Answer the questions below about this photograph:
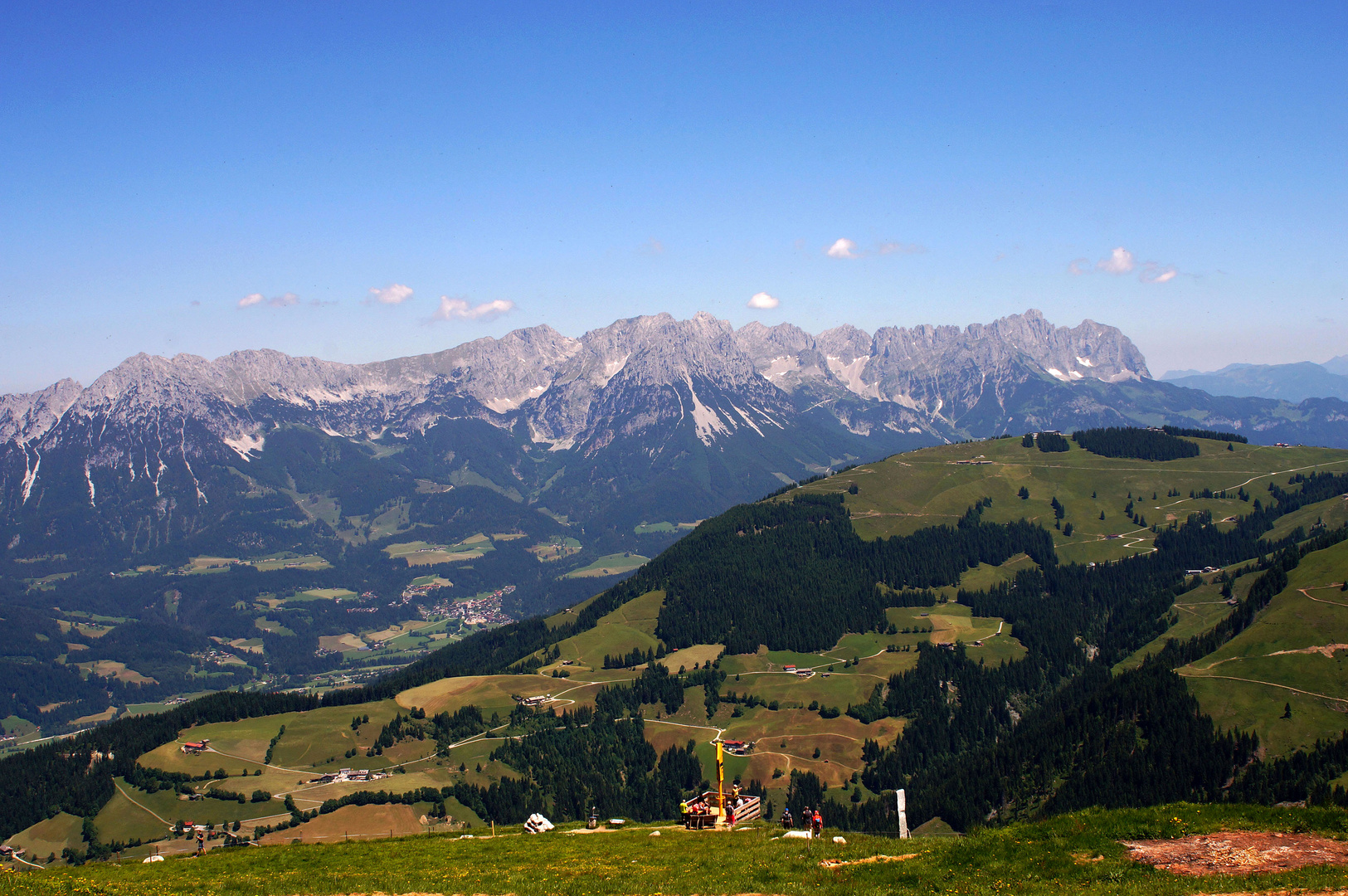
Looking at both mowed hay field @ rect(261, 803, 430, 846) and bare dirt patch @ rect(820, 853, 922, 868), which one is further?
mowed hay field @ rect(261, 803, 430, 846)

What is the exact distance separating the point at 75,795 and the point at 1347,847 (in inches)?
8651

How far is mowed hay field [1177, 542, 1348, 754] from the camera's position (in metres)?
150

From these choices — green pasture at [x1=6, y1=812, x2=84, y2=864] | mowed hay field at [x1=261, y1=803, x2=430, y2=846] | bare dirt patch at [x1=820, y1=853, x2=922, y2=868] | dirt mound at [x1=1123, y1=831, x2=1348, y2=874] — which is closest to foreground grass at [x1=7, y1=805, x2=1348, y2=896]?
bare dirt patch at [x1=820, y1=853, x2=922, y2=868]

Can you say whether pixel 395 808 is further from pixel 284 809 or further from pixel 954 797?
pixel 954 797

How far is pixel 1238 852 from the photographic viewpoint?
4534 centimetres

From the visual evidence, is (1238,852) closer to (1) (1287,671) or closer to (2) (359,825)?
(1) (1287,671)

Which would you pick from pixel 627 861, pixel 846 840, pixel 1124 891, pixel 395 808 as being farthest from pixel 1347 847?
pixel 395 808

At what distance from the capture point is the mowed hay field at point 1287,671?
150m

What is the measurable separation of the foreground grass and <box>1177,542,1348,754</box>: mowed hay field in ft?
393

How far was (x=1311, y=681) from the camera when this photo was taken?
158 metres

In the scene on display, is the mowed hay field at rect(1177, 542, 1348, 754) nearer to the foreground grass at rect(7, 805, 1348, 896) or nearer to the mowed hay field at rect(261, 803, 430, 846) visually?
the foreground grass at rect(7, 805, 1348, 896)

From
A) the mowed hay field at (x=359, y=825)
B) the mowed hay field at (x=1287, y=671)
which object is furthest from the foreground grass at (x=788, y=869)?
the mowed hay field at (x=1287, y=671)

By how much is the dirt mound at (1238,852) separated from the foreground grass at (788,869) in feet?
2.80

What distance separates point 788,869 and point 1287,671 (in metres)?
153
